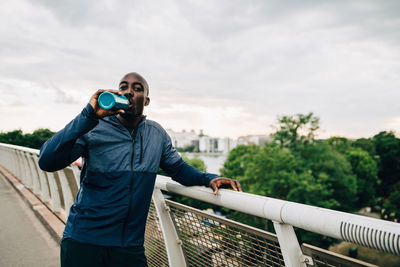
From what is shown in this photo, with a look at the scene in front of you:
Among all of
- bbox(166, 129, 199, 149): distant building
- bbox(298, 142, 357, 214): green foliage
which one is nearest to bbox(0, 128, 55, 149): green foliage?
bbox(298, 142, 357, 214): green foliage

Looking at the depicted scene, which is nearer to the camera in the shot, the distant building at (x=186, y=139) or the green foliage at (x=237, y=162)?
the green foliage at (x=237, y=162)

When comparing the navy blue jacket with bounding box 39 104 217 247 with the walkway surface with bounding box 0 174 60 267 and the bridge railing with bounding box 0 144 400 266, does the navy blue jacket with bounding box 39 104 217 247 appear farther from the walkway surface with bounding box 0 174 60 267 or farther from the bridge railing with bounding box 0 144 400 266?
the walkway surface with bounding box 0 174 60 267

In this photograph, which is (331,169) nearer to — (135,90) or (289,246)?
(135,90)

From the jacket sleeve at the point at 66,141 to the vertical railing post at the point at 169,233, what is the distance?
2.67 feet

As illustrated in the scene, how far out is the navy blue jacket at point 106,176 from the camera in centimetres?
169

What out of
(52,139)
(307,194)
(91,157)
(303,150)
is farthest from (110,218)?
(303,150)

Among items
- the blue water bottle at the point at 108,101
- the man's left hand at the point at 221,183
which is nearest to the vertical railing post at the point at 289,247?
the man's left hand at the point at 221,183

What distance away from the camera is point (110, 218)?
180 cm

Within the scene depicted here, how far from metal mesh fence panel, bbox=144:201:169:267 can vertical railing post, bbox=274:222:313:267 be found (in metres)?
1.40

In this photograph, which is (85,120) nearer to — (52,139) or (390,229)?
(52,139)

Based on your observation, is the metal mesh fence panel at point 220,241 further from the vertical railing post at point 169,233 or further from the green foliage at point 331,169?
the green foliage at point 331,169

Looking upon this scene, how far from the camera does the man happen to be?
170cm

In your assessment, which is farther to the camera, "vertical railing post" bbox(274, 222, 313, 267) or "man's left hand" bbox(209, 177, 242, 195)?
"man's left hand" bbox(209, 177, 242, 195)

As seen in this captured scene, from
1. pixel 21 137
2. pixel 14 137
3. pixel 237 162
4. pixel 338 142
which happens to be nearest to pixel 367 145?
pixel 338 142
